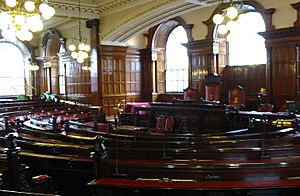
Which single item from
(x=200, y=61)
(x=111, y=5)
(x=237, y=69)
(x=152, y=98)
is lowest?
(x=152, y=98)

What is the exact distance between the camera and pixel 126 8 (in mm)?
14188

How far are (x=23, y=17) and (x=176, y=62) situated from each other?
10.5 metres

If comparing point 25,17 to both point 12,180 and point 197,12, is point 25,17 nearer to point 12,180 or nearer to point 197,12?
point 12,180

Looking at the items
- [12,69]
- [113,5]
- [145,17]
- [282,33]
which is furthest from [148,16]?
[12,69]

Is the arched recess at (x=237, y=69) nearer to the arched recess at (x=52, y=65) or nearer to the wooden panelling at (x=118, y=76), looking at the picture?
the wooden panelling at (x=118, y=76)

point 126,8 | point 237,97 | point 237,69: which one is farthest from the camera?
point 237,69

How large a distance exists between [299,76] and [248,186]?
9725mm

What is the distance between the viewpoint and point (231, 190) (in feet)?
10.8

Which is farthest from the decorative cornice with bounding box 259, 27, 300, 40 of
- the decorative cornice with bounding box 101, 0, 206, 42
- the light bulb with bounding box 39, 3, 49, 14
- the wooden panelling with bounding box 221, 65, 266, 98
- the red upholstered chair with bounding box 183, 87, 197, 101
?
the light bulb with bounding box 39, 3, 49, 14

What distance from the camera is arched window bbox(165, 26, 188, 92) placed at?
16.7 m

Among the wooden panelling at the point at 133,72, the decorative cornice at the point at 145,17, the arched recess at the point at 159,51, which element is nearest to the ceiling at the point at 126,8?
the decorative cornice at the point at 145,17

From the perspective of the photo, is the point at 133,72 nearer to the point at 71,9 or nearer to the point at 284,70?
the point at 71,9

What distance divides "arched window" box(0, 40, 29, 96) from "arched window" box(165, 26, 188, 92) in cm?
941

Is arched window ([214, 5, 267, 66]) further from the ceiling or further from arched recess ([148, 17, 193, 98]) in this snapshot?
→ arched recess ([148, 17, 193, 98])
